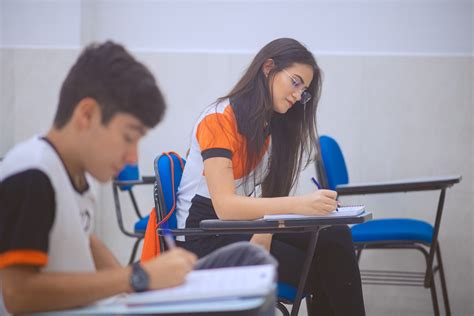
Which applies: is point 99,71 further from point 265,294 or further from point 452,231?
point 452,231

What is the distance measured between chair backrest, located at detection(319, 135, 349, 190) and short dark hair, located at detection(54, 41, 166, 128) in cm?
198

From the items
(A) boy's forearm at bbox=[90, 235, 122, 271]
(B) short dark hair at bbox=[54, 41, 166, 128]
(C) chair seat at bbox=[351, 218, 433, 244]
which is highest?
(B) short dark hair at bbox=[54, 41, 166, 128]

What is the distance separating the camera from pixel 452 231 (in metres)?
3.63

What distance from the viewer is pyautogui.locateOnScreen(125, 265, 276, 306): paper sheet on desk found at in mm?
895

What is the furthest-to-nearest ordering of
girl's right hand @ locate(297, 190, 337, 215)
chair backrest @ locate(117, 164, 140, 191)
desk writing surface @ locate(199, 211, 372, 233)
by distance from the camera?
chair backrest @ locate(117, 164, 140, 191) < girl's right hand @ locate(297, 190, 337, 215) < desk writing surface @ locate(199, 211, 372, 233)

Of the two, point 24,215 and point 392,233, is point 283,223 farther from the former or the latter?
point 392,233

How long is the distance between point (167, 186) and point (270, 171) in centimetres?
34

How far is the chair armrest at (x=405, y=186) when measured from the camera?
268 centimetres

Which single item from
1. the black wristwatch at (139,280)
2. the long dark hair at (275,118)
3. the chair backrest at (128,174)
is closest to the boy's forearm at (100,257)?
the black wristwatch at (139,280)

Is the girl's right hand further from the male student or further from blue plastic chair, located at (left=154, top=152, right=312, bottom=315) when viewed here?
the male student

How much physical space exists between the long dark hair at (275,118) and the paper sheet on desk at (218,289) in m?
1.01

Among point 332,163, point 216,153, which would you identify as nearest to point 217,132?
point 216,153

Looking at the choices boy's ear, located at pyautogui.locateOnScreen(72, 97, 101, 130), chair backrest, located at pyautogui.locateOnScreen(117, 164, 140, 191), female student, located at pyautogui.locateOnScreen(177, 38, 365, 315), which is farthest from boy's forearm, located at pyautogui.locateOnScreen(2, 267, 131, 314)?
chair backrest, located at pyautogui.locateOnScreen(117, 164, 140, 191)

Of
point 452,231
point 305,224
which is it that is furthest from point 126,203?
point 305,224
